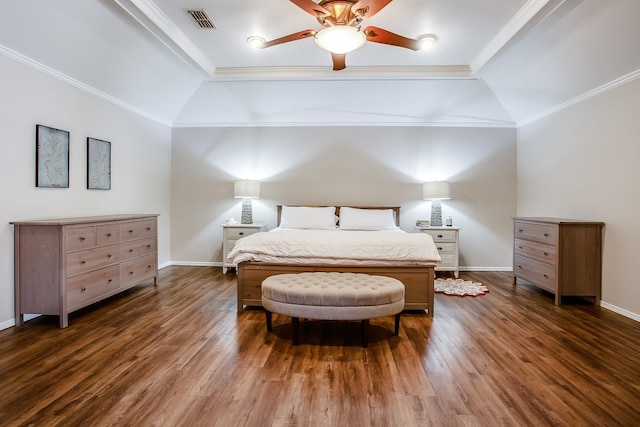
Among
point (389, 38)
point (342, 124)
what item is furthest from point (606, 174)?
point (342, 124)

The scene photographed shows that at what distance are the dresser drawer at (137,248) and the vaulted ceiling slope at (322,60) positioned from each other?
1836 mm

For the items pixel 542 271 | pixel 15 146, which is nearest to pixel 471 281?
pixel 542 271

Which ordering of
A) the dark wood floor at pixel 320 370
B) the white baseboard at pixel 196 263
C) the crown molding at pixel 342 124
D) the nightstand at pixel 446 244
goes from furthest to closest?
1. the white baseboard at pixel 196 263
2. the crown molding at pixel 342 124
3. the nightstand at pixel 446 244
4. the dark wood floor at pixel 320 370

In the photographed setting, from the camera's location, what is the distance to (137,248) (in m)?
4.05

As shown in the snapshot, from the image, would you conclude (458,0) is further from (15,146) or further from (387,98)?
(15,146)

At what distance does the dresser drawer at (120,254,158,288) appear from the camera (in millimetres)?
3811

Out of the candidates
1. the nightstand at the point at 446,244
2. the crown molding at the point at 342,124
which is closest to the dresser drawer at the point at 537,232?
the nightstand at the point at 446,244

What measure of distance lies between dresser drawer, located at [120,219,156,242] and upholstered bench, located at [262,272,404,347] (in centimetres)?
208

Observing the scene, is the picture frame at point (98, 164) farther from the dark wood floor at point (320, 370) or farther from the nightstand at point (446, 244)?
the nightstand at point (446, 244)

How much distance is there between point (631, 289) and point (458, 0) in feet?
10.9

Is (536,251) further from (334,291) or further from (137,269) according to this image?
(137,269)

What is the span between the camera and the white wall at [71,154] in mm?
2922

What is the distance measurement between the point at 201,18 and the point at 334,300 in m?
3.04

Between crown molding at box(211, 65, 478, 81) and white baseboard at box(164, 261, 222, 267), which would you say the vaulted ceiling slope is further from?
white baseboard at box(164, 261, 222, 267)
